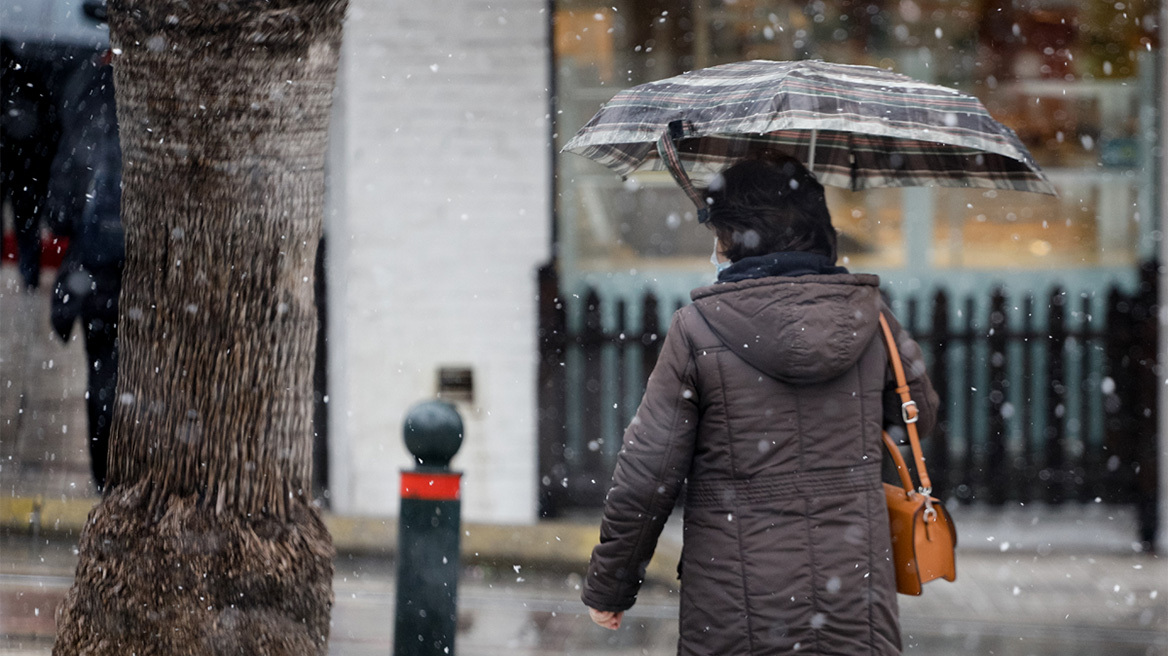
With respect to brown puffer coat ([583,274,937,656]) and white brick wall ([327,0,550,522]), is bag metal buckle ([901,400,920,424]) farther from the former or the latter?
white brick wall ([327,0,550,522])

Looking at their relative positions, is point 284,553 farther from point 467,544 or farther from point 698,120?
point 467,544

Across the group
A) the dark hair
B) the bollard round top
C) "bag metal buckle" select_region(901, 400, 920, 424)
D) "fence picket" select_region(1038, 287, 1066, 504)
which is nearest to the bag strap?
"bag metal buckle" select_region(901, 400, 920, 424)

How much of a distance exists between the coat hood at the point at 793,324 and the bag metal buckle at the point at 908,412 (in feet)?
0.71

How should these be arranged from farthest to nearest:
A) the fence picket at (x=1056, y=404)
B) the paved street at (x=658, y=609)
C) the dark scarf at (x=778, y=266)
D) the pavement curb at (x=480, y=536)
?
the fence picket at (x=1056, y=404), the pavement curb at (x=480, y=536), the paved street at (x=658, y=609), the dark scarf at (x=778, y=266)

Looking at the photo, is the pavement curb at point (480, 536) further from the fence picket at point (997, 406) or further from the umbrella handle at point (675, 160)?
the umbrella handle at point (675, 160)

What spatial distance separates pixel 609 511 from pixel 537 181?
13.9 ft

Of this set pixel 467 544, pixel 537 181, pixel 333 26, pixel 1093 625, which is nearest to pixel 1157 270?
pixel 1093 625

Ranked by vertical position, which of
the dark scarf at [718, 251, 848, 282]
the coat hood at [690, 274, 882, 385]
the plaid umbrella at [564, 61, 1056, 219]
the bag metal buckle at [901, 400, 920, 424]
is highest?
the plaid umbrella at [564, 61, 1056, 219]

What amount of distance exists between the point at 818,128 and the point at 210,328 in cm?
149

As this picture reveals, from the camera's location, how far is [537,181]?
6.68 m

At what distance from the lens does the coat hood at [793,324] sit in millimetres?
2512

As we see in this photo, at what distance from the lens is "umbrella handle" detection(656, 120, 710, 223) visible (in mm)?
2750

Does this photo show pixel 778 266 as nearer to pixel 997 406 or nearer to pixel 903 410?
pixel 903 410

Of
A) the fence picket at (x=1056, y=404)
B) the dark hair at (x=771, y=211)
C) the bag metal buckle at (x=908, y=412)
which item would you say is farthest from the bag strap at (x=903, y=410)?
the fence picket at (x=1056, y=404)
